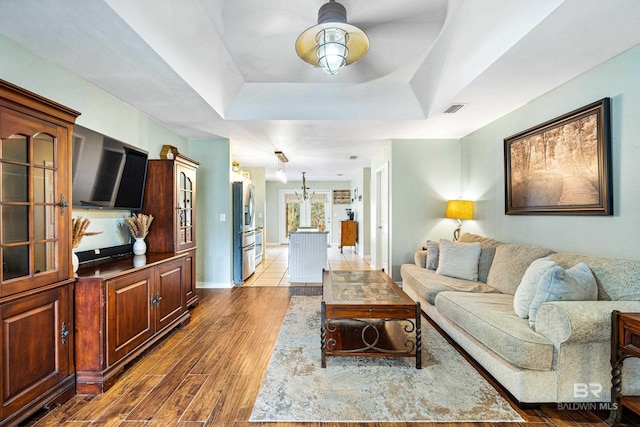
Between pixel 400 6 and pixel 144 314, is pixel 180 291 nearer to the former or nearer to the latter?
pixel 144 314

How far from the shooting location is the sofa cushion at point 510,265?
2908 millimetres

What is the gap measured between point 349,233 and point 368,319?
7.09m

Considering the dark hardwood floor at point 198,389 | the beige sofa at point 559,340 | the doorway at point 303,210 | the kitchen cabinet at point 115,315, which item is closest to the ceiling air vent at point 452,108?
the beige sofa at point 559,340

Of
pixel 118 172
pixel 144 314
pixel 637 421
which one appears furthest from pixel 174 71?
pixel 637 421

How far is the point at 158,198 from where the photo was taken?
11.3 feet

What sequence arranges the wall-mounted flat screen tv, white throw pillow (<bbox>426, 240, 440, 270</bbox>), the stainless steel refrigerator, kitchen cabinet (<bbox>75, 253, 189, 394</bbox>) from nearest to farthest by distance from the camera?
kitchen cabinet (<bbox>75, 253, 189, 394</bbox>)
the wall-mounted flat screen tv
white throw pillow (<bbox>426, 240, 440, 270</bbox>)
the stainless steel refrigerator

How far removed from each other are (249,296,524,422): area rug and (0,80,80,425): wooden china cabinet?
130 cm

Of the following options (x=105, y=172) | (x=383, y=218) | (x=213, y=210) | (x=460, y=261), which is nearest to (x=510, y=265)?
(x=460, y=261)

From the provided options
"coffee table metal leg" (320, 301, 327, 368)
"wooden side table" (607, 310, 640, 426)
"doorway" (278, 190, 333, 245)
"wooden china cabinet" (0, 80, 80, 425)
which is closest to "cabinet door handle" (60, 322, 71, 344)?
"wooden china cabinet" (0, 80, 80, 425)

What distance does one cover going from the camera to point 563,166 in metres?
2.84

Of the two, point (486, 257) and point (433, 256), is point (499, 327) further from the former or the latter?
point (433, 256)

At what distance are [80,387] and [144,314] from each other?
63cm

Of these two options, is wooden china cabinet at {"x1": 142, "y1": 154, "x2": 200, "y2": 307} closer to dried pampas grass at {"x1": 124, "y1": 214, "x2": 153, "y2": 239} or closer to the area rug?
dried pampas grass at {"x1": 124, "y1": 214, "x2": 153, "y2": 239}

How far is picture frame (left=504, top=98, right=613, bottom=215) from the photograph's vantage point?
242cm
